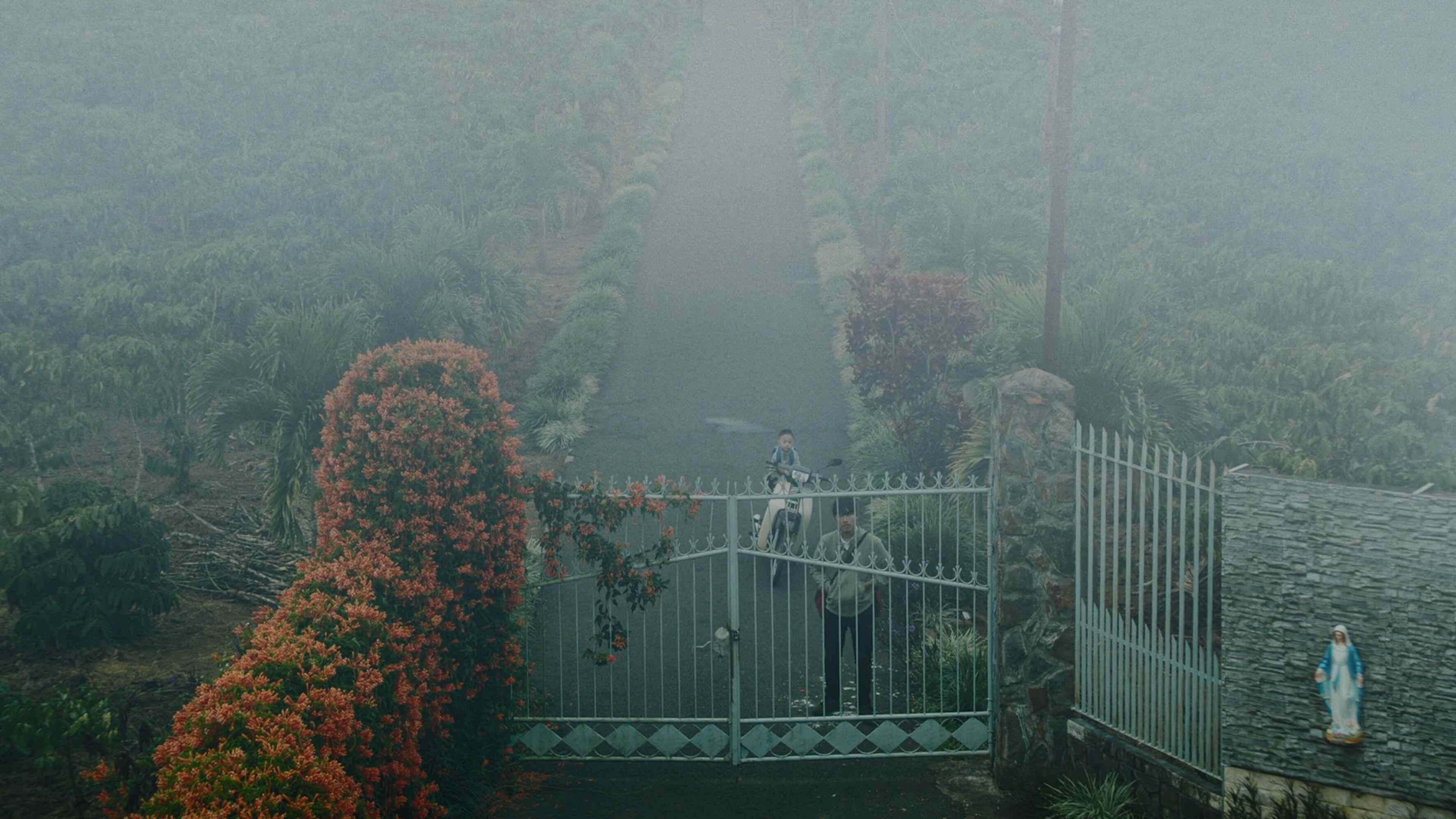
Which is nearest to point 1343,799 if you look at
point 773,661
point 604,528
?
point 773,661

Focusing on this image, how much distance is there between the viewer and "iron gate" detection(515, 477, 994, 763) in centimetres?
770

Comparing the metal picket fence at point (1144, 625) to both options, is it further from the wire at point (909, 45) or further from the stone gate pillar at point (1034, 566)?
the wire at point (909, 45)

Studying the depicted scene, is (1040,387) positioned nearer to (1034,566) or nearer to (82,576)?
(1034,566)

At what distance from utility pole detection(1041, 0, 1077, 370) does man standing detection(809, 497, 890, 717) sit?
5380 millimetres

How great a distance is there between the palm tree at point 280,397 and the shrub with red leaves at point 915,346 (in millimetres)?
6543

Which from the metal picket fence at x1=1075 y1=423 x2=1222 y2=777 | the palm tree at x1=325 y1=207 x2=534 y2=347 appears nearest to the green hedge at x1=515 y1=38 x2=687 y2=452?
the palm tree at x1=325 y1=207 x2=534 y2=347

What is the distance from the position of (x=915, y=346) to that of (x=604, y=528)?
7333mm

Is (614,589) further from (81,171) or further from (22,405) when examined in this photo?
(81,171)

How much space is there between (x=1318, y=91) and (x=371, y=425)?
2869 cm

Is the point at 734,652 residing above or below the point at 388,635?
below

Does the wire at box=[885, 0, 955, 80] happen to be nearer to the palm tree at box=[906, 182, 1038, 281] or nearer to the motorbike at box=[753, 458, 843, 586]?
the palm tree at box=[906, 182, 1038, 281]

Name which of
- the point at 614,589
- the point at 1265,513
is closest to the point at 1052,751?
the point at 1265,513

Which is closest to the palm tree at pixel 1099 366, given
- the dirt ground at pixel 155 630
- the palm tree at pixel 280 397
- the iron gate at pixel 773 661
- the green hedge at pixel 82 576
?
the iron gate at pixel 773 661

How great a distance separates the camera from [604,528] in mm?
7812
